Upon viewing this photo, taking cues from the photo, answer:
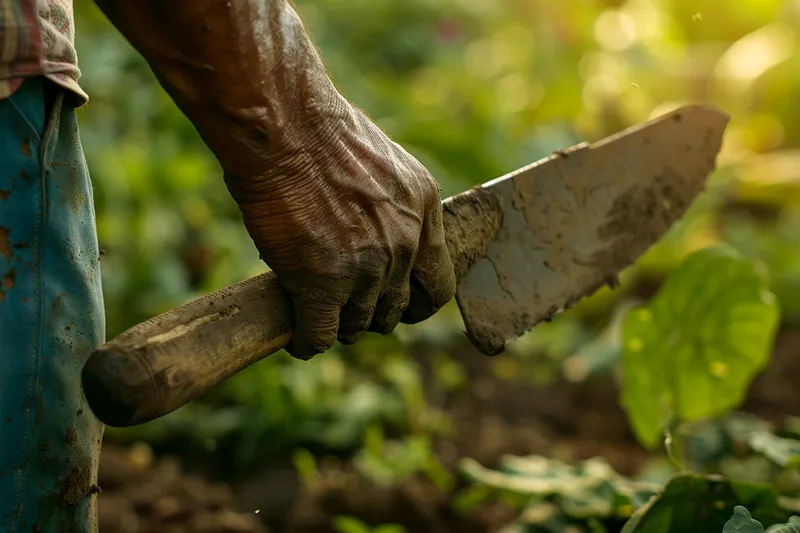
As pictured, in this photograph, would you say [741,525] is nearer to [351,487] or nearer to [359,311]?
[359,311]

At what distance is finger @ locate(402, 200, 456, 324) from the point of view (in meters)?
1.39

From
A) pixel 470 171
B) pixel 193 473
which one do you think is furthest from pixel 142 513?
pixel 470 171

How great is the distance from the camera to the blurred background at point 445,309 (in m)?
2.37

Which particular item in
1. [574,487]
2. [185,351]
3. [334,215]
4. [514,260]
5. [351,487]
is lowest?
[351,487]

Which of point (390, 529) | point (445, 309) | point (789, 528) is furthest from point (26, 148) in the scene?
point (445, 309)

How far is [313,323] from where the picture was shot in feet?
4.17

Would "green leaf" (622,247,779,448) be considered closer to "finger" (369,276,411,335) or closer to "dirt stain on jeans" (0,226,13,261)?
"finger" (369,276,411,335)

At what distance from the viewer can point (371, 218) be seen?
1.28 metres

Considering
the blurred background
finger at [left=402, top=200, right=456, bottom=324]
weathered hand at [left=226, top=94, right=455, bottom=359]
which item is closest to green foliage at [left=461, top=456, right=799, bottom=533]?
the blurred background

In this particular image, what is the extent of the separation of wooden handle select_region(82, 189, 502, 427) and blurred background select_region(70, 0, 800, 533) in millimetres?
512

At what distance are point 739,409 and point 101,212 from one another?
2.45 m

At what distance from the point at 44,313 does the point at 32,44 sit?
1.21ft

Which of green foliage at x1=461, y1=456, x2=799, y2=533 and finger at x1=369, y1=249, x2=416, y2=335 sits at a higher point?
finger at x1=369, y1=249, x2=416, y2=335

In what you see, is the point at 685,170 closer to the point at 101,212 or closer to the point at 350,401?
the point at 350,401
